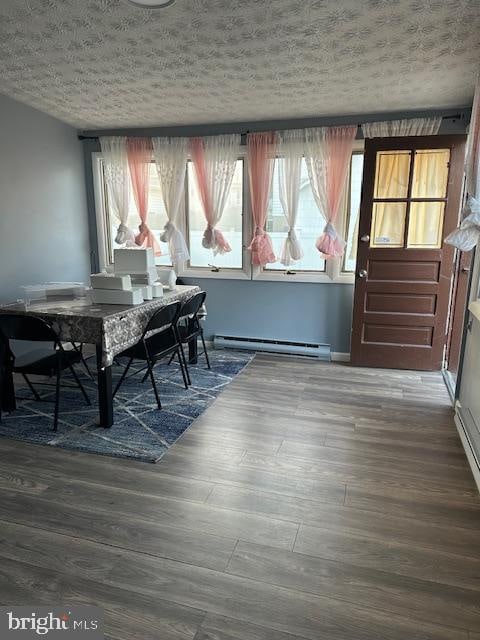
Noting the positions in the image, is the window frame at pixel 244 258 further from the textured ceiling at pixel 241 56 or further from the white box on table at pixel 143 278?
the white box on table at pixel 143 278

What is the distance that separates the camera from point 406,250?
156 inches

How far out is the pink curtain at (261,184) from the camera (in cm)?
427

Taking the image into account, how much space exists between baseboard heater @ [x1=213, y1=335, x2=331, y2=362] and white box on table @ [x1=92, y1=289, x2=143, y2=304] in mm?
1776

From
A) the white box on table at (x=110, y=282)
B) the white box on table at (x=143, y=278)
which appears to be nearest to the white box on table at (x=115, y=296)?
the white box on table at (x=110, y=282)

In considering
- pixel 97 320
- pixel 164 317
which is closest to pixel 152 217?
pixel 164 317

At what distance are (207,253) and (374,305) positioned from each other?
193 centimetres

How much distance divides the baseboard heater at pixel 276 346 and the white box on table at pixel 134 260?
5.13ft

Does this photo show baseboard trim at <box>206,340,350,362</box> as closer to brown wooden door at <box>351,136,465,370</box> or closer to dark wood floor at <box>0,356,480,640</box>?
brown wooden door at <box>351,136,465,370</box>

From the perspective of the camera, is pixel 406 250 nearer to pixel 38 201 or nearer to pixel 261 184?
pixel 261 184

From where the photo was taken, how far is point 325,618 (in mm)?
1507

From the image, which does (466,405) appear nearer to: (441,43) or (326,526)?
(326,526)

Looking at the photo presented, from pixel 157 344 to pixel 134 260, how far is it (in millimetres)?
724

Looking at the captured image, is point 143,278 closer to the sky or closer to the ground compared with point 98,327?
closer to the sky

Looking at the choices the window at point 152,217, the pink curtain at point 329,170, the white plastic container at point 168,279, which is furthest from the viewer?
the window at point 152,217
